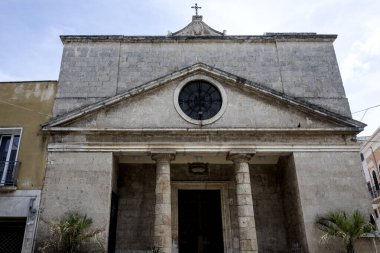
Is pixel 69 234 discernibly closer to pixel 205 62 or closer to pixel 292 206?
pixel 292 206

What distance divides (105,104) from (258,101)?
5.29m

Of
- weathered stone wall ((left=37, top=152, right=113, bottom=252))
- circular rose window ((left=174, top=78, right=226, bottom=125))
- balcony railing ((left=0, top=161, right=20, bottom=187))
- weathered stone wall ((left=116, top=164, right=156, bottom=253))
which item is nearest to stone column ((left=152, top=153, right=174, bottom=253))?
weathered stone wall ((left=37, top=152, right=113, bottom=252))

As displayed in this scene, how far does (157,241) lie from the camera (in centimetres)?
987

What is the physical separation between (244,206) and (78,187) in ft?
17.1

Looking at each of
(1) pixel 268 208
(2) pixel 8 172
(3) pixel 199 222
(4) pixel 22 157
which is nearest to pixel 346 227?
(1) pixel 268 208

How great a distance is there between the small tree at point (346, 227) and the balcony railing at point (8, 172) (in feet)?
31.9

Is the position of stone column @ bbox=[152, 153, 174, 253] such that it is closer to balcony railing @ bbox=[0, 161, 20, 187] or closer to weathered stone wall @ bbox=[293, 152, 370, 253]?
weathered stone wall @ bbox=[293, 152, 370, 253]

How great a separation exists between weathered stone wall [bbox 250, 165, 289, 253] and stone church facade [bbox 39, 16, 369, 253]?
4cm

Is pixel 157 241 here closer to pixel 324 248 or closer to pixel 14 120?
pixel 324 248

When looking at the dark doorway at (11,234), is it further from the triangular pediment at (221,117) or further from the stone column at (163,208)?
the stone column at (163,208)

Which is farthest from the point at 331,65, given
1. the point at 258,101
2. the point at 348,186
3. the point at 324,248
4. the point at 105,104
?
the point at 105,104

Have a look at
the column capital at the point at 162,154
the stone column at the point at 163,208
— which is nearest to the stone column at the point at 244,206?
the column capital at the point at 162,154

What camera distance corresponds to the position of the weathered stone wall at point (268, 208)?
1202 centimetres

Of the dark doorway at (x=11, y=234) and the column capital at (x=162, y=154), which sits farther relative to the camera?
the column capital at (x=162, y=154)
